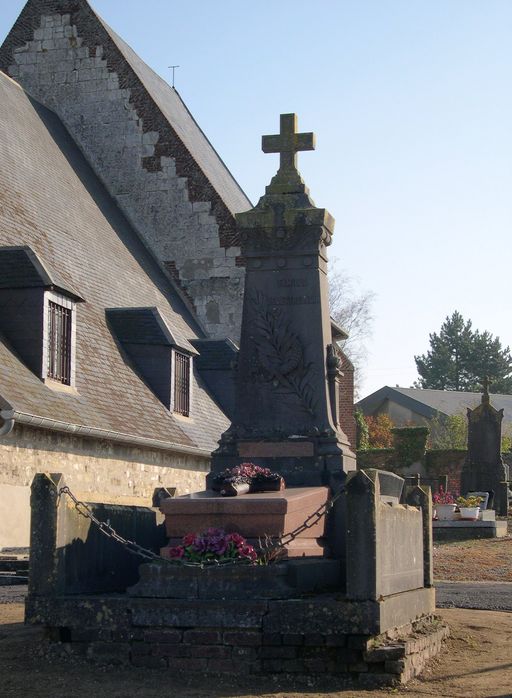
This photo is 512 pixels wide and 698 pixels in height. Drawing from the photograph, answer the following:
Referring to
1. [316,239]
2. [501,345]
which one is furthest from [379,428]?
[316,239]

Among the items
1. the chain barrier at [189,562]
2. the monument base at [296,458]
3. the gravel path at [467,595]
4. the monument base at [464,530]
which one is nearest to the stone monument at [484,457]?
the monument base at [464,530]

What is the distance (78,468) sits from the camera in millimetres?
16625

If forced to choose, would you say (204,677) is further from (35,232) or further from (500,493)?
(500,493)

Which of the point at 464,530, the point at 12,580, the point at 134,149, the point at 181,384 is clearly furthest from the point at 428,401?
the point at 12,580

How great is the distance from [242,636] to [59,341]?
9.71 m

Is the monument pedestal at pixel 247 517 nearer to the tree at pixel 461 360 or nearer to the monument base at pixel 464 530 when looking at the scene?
the monument base at pixel 464 530

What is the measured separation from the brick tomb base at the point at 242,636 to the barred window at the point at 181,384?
41.8 ft

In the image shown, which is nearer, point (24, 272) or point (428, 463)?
point (24, 272)

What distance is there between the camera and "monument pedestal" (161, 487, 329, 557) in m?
8.45

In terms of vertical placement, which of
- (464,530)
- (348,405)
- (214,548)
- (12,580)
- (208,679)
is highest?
(348,405)

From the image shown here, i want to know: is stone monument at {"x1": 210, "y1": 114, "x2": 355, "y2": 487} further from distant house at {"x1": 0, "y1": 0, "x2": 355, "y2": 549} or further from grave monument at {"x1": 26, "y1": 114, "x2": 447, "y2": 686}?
distant house at {"x1": 0, "y1": 0, "x2": 355, "y2": 549}

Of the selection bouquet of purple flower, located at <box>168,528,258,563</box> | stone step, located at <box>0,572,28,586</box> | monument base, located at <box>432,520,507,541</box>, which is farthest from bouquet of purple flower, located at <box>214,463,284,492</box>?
monument base, located at <box>432,520,507,541</box>

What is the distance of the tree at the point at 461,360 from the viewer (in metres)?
98.6

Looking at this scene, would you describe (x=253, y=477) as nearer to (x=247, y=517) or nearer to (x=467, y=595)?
(x=247, y=517)
